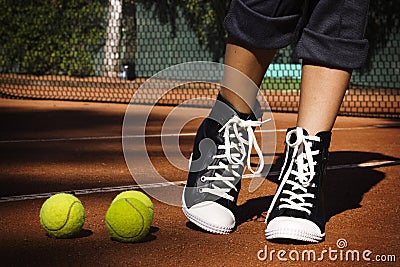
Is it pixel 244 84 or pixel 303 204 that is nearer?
pixel 303 204

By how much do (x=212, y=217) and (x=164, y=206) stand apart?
0.38 meters

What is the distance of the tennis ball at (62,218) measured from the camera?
75.4 inches

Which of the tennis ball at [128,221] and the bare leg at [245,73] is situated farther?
the bare leg at [245,73]

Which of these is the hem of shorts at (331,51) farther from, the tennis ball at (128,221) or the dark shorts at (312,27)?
the tennis ball at (128,221)

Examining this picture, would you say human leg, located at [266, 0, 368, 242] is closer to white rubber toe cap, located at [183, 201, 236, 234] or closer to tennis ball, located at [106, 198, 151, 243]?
white rubber toe cap, located at [183, 201, 236, 234]

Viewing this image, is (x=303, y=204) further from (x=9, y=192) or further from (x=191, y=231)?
(x=9, y=192)

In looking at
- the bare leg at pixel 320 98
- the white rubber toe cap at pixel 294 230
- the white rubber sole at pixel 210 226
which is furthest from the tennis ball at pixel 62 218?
the bare leg at pixel 320 98

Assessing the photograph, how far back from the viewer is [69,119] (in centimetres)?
527

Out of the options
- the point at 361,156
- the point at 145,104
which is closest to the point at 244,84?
the point at 361,156

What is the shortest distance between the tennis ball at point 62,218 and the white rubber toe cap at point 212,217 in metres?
0.31

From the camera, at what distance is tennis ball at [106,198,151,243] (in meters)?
1.88

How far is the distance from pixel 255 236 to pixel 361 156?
1.61 metres

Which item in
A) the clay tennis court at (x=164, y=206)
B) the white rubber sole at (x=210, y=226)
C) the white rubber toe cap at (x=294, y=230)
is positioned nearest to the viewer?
the clay tennis court at (x=164, y=206)

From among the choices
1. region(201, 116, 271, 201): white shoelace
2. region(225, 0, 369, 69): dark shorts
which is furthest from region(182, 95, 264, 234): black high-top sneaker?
region(225, 0, 369, 69): dark shorts
